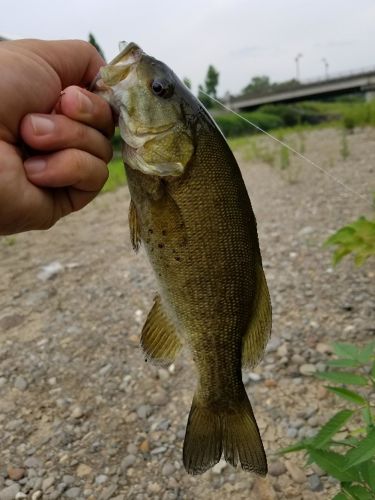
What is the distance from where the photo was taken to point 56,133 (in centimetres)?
163

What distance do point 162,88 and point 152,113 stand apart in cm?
8

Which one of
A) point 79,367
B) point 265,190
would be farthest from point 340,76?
point 79,367

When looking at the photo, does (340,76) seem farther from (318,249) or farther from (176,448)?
(176,448)

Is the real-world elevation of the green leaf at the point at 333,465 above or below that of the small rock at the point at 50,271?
above

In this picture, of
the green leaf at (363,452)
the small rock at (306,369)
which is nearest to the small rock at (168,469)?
the small rock at (306,369)

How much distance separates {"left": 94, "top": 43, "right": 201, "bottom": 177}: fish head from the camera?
5.15 feet

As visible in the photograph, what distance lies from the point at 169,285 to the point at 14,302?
387 cm

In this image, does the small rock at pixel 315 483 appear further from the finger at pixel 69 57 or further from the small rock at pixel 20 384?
the finger at pixel 69 57

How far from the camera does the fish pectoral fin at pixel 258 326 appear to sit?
5.57 ft

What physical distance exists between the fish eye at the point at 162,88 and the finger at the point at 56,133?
0.28 meters

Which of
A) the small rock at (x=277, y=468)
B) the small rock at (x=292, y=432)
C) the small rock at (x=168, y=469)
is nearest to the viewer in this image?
the small rock at (x=277, y=468)

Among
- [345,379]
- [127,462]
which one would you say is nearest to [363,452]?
[345,379]

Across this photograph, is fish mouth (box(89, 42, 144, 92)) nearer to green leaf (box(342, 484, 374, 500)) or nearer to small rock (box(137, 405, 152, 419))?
green leaf (box(342, 484, 374, 500))

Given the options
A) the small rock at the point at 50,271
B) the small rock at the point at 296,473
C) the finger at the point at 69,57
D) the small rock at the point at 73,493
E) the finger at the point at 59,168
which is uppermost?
the finger at the point at 69,57
